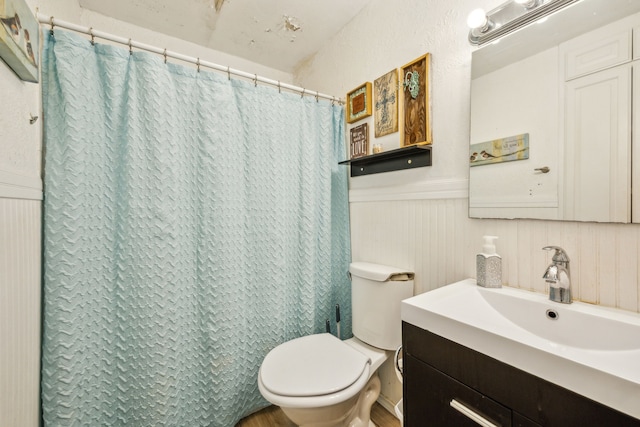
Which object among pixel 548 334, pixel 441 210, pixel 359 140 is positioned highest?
pixel 359 140

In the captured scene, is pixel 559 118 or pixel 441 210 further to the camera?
pixel 441 210

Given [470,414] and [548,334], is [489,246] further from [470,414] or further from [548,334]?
[470,414]

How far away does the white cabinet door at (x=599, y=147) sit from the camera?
708 millimetres

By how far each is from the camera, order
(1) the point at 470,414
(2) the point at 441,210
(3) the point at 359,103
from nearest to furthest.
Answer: (1) the point at 470,414 → (2) the point at 441,210 → (3) the point at 359,103

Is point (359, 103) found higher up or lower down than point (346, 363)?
higher up

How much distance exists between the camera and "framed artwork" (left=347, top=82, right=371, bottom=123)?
1480mm

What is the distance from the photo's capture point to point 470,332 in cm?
63

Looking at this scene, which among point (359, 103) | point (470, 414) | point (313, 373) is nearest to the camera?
point (470, 414)

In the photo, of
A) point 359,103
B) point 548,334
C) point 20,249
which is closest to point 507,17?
point 359,103

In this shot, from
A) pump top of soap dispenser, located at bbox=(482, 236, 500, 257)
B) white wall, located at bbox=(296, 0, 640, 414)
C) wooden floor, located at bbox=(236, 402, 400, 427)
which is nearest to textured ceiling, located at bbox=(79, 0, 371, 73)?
white wall, located at bbox=(296, 0, 640, 414)

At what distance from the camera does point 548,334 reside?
74 centimetres

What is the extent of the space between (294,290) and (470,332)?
0.99 meters

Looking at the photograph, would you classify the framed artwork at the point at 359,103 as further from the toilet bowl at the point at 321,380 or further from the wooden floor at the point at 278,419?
the wooden floor at the point at 278,419

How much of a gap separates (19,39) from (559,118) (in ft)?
5.11
